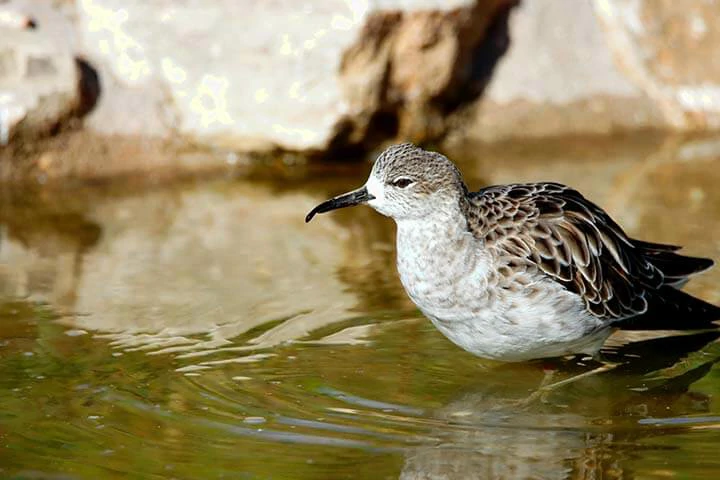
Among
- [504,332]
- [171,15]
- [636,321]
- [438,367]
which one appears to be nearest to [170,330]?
[438,367]

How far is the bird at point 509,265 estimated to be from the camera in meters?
6.11

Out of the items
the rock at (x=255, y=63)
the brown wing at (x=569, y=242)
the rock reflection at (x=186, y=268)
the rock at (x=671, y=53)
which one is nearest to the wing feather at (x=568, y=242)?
the brown wing at (x=569, y=242)

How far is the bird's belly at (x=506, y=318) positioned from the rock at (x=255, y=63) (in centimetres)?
443

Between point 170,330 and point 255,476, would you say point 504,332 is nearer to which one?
point 255,476

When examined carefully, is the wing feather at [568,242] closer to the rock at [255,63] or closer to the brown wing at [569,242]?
the brown wing at [569,242]

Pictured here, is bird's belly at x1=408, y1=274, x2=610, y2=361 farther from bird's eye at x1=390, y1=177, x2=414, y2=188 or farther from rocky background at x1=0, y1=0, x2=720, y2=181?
rocky background at x1=0, y1=0, x2=720, y2=181

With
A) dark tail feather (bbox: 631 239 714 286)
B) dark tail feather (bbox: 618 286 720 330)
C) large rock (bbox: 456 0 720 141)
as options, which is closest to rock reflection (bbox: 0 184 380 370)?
dark tail feather (bbox: 618 286 720 330)

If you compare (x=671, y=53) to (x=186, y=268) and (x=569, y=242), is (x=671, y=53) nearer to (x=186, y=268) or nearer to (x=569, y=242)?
(x=186, y=268)

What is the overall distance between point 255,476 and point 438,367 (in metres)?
1.71

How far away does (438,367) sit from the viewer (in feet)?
21.7

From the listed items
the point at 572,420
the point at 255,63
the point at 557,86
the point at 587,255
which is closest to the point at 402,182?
the point at 587,255

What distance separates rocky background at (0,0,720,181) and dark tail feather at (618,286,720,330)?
425 cm

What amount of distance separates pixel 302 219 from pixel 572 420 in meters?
3.93

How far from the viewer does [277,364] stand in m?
6.51
